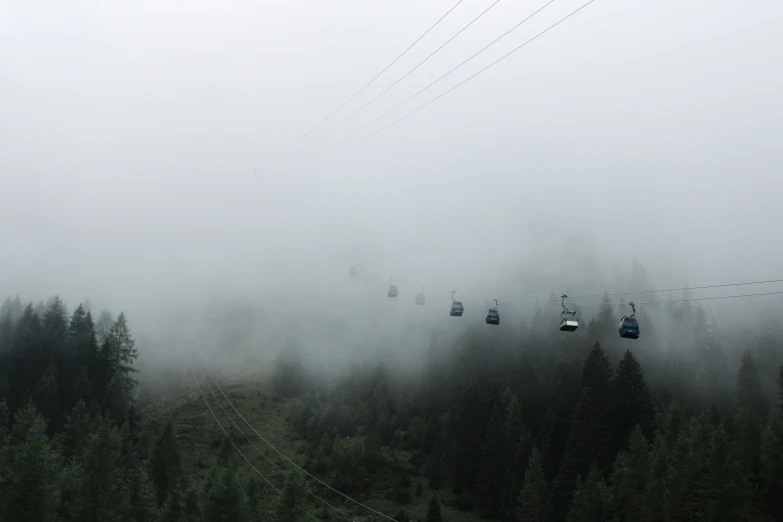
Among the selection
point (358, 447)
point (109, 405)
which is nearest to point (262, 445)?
point (358, 447)

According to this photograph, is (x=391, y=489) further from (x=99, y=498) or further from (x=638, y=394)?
(x=99, y=498)

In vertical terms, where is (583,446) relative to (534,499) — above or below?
above

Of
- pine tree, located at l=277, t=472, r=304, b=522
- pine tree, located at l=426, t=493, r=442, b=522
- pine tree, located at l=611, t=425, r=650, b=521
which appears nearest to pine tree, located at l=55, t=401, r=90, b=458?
pine tree, located at l=277, t=472, r=304, b=522

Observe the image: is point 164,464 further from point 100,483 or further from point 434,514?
point 434,514

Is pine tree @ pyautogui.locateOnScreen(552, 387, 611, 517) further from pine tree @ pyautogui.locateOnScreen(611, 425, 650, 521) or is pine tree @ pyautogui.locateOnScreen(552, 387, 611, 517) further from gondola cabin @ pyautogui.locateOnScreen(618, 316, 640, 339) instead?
gondola cabin @ pyautogui.locateOnScreen(618, 316, 640, 339)

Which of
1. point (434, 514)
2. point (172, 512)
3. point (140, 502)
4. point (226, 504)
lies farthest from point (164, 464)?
point (434, 514)
